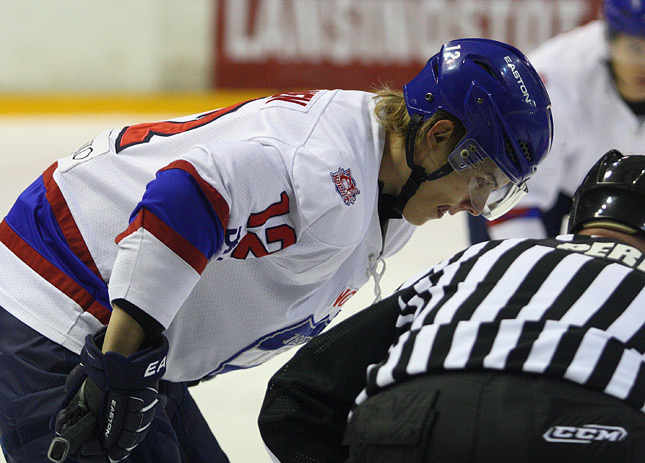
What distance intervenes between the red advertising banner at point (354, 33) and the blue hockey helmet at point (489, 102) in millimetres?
6017

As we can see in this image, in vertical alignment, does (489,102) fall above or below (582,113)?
above

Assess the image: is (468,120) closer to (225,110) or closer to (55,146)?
(225,110)

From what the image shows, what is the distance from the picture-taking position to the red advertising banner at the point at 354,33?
792cm

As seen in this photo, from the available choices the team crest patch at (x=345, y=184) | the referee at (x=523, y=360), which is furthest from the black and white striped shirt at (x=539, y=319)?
the team crest patch at (x=345, y=184)

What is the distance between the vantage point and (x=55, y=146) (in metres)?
6.34

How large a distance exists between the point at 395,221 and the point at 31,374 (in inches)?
33.8

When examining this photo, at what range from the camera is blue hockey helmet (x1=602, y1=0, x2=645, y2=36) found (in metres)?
3.24

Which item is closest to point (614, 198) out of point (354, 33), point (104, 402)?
point (104, 402)

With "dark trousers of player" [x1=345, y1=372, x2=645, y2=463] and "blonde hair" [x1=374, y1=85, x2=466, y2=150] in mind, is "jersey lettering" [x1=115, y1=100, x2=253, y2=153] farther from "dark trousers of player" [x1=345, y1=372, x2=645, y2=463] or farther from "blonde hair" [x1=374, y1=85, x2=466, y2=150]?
"dark trousers of player" [x1=345, y1=372, x2=645, y2=463]

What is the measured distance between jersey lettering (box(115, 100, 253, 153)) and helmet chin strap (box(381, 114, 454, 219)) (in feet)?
1.15

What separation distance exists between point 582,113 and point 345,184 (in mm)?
2114

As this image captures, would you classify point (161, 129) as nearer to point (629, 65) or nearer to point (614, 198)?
point (614, 198)

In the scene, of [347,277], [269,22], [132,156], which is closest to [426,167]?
[347,277]

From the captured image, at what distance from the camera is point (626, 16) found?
329cm
